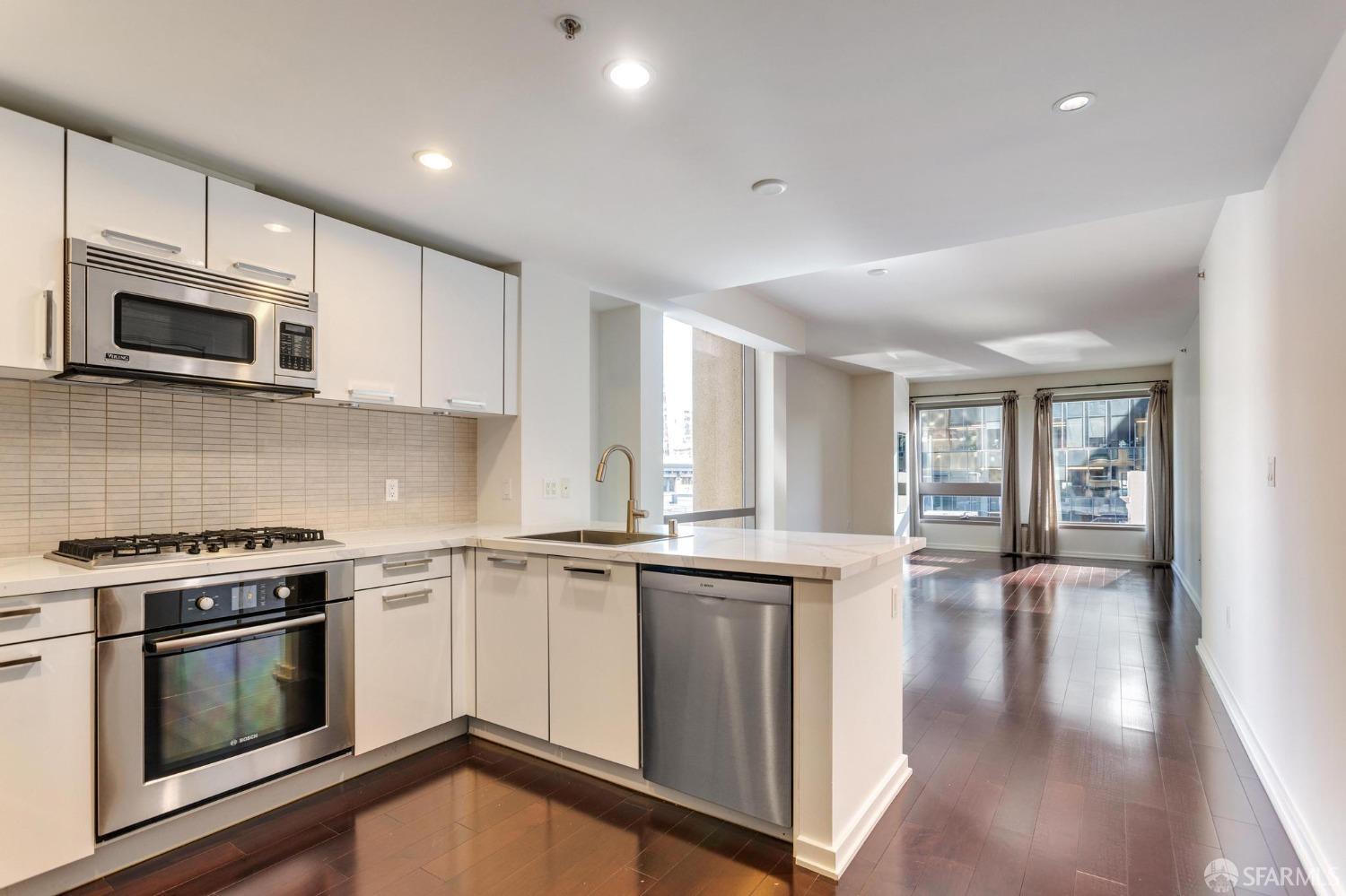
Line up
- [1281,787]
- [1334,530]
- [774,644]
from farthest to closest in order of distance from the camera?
[1281,787] < [774,644] < [1334,530]

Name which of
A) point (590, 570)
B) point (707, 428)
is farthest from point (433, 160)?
point (707, 428)

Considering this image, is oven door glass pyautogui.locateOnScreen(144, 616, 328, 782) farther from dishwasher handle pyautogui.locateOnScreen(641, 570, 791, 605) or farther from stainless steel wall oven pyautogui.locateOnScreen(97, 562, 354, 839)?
dishwasher handle pyautogui.locateOnScreen(641, 570, 791, 605)

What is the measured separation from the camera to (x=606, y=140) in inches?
91.1

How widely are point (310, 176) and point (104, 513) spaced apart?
4.62ft

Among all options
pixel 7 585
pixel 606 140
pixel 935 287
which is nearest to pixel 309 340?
pixel 7 585

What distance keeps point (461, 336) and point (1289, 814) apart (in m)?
3.61

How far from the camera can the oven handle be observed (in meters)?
2.02

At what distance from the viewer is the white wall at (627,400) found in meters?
4.59

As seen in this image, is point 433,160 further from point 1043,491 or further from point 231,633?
point 1043,491

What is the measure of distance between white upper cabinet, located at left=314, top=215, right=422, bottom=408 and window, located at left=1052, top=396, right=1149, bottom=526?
9.12 metres

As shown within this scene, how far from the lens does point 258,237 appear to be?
2482 millimetres

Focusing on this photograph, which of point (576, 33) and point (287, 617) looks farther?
point (287, 617)

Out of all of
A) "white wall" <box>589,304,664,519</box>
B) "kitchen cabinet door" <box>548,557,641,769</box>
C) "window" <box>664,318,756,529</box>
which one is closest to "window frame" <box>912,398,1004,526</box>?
"window" <box>664,318,756,529</box>

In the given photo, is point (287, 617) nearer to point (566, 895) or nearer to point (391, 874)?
point (391, 874)
